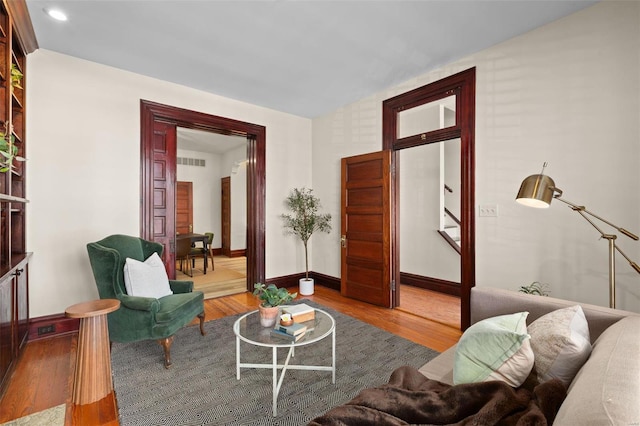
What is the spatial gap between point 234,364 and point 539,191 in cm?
250

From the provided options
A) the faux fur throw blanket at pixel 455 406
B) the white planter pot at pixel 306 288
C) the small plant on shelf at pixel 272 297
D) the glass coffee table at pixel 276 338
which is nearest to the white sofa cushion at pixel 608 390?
the faux fur throw blanket at pixel 455 406

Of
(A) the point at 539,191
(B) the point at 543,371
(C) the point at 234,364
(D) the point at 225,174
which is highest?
(D) the point at 225,174

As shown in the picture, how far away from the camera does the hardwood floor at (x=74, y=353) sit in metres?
1.91

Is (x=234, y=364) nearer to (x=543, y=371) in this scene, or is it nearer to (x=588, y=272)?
(x=543, y=371)

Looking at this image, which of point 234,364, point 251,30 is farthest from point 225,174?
point 234,364

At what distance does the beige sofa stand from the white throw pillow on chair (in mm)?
2338

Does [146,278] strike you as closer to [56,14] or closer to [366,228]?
[56,14]

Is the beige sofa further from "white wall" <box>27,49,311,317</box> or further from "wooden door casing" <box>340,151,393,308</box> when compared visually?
"white wall" <box>27,49,311,317</box>

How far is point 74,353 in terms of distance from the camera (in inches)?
104

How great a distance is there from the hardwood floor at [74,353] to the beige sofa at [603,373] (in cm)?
128

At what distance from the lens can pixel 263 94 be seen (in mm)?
4066

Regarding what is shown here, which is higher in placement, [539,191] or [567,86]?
[567,86]

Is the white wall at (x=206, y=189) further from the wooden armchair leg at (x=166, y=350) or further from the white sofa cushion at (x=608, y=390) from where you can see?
the white sofa cushion at (x=608, y=390)

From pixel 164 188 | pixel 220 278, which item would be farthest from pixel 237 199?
pixel 164 188
